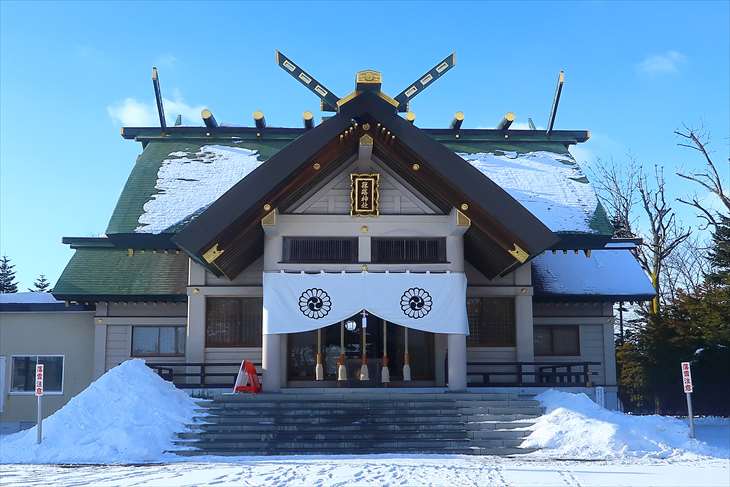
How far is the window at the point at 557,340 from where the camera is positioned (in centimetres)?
2214

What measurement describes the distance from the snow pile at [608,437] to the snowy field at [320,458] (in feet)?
0.06

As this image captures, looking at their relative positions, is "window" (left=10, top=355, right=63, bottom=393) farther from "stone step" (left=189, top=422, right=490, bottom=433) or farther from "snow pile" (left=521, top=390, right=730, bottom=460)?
"snow pile" (left=521, top=390, right=730, bottom=460)

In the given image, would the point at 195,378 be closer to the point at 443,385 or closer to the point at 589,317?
the point at 443,385

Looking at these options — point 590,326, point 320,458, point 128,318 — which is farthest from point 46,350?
point 590,326

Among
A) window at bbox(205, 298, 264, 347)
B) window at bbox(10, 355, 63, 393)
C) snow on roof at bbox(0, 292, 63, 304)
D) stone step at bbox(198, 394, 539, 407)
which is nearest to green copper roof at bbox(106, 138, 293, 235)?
window at bbox(205, 298, 264, 347)

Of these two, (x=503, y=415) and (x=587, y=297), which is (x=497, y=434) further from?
(x=587, y=297)

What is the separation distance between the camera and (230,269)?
19.4 metres

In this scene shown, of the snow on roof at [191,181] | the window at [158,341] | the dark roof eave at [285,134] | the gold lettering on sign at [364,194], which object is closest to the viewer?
the gold lettering on sign at [364,194]

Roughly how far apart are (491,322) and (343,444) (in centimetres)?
762

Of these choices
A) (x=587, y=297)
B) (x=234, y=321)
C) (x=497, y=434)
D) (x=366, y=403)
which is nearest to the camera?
(x=497, y=434)

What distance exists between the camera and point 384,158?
18000 mm

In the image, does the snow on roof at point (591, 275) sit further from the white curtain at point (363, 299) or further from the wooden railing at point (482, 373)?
the white curtain at point (363, 299)

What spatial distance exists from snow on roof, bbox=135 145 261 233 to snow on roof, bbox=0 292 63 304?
16.0 feet

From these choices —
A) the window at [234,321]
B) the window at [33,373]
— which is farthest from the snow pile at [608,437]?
the window at [33,373]
